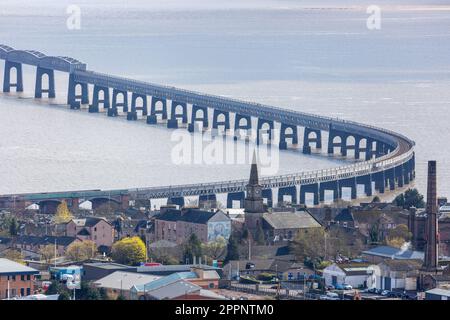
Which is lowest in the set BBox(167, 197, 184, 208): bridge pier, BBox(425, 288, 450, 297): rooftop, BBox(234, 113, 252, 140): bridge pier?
BBox(425, 288, 450, 297): rooftop

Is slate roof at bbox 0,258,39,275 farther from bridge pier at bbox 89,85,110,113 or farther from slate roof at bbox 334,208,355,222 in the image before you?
bridge pier at bbox 89,85,110,113

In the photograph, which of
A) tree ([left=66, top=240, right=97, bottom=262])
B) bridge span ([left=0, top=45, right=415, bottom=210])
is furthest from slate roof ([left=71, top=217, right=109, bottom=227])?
bridge span ([left=0, top=45, right=415, bottom=210])

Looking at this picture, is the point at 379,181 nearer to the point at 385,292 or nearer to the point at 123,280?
the point at 385,292

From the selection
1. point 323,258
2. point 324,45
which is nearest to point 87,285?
point 323,258

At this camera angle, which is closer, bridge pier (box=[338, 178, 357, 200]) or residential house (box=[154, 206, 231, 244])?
residential house (box=[154, 206, 231, 244])

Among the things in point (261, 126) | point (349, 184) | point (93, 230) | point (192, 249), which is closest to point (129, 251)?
point (192, 249)

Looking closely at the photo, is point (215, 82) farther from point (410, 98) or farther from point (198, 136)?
point (198, 136)

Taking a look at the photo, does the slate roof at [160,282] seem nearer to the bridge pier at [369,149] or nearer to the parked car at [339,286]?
the parked car at [339,286]
